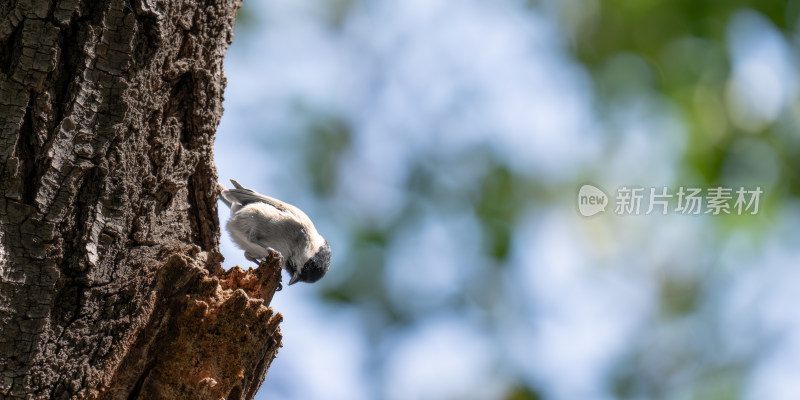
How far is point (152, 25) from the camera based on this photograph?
6.41 ft

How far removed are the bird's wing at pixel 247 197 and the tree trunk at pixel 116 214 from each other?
1.94m

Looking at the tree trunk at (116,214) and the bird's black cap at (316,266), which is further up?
the bird's black cap at (316,266)

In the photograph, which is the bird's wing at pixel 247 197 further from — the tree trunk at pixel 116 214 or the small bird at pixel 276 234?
the tree trunk at pixel 116 214

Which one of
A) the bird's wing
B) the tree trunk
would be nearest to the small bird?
the bird's wing

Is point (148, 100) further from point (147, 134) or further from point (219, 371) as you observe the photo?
point (219, 371)

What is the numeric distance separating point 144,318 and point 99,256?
25 cm

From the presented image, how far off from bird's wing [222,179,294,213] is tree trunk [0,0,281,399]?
194cm

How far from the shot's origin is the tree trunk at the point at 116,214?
1.75 meters

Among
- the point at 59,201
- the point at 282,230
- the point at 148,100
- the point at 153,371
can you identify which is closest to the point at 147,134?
the point at 148,100

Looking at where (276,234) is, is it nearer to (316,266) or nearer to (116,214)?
(316,266)

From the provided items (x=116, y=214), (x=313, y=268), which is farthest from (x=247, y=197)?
(x=116, y=214)

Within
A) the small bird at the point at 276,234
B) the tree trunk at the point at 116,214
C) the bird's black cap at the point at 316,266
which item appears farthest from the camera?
the bird's black cap at the point at 316,266

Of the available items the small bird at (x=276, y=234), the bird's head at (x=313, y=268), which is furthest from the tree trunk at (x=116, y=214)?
the bird's head at (x=313, y=268)

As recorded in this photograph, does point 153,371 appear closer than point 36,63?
No
